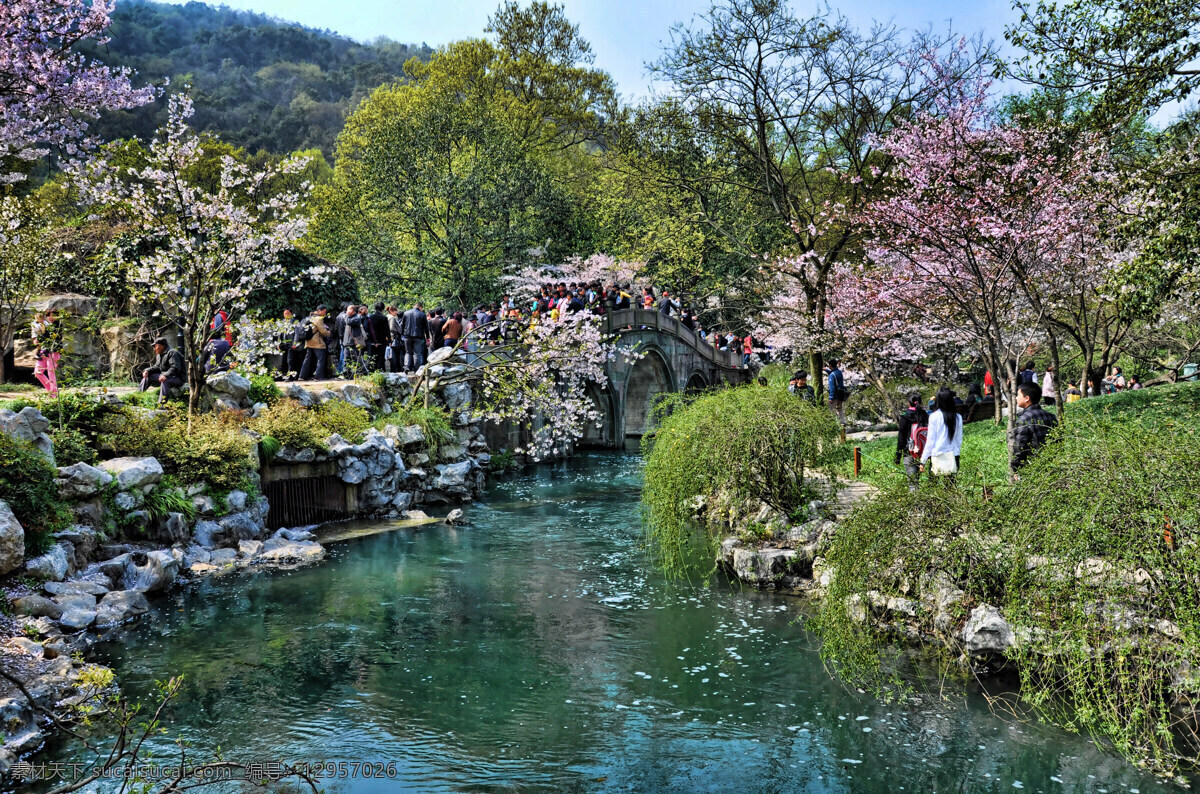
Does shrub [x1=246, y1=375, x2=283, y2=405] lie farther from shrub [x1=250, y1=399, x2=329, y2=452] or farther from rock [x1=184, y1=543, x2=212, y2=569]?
rock [x1=184, y1=543, x2=212, y2=569]

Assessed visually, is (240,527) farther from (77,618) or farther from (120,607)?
(77,618)

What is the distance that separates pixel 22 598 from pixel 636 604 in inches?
274

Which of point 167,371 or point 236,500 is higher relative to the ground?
point 167,371

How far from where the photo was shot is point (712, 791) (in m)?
6.49

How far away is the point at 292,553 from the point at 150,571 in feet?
7.69

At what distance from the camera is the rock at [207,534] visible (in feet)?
42.2

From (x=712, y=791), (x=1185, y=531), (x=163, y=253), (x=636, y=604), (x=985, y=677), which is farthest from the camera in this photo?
(x=163, y=253)

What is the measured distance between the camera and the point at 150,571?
1119cm

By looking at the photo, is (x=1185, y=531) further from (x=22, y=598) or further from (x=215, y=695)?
(x=22, y=598)

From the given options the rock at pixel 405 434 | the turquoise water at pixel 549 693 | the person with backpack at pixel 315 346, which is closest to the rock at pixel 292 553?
the turquoise water at pixel 549 693

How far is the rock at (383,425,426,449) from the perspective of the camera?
700 inches

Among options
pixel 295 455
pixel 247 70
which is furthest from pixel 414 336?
pixel 247 70

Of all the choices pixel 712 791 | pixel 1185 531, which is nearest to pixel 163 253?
pixel 712 791

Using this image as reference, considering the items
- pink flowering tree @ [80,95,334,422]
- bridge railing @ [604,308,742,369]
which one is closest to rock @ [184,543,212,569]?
pink flowering tree @ [80,95,334,422]
